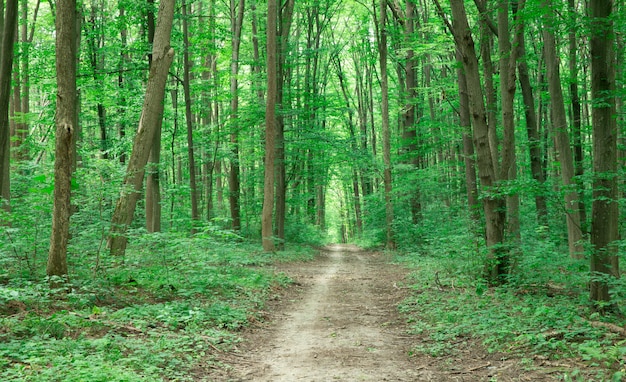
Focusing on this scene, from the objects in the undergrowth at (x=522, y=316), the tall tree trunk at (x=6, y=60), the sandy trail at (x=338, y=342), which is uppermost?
the tall tree trunk at (x=6, y=60)

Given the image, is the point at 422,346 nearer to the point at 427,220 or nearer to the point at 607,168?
the point at 607,168

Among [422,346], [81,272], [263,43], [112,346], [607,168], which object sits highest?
[263,43]

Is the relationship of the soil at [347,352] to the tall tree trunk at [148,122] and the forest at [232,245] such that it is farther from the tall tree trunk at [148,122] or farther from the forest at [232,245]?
the tall tree trunk at [148,122]

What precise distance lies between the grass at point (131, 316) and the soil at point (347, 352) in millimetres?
444

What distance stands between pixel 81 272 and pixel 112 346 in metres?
3.79

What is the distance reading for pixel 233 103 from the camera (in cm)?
1972

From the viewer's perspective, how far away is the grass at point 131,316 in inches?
184

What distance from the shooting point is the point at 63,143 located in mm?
7551

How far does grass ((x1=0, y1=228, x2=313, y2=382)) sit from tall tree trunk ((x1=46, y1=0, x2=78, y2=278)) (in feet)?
1.89

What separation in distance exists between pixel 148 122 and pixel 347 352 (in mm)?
6972

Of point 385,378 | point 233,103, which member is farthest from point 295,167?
point 385,378

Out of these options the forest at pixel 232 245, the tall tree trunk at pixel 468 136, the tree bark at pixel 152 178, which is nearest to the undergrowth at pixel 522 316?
the forest at pixel 232 245

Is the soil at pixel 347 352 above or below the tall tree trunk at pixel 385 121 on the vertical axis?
below

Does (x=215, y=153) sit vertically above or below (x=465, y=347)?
above
